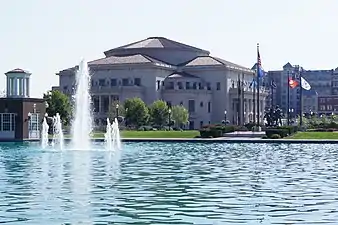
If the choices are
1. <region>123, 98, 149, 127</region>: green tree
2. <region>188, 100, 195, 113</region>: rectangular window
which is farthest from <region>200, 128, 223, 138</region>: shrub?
<region>188, 100, 195, 113</region>: rectangular window

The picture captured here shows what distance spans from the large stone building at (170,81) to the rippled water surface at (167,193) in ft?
298

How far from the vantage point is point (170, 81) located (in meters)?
126

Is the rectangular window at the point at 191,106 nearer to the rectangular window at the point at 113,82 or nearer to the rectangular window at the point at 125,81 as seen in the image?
the rectangular window at the point at 125,81

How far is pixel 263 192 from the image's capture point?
20781mm

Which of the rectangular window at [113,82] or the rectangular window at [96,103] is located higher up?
the rectangular window at [113,82]

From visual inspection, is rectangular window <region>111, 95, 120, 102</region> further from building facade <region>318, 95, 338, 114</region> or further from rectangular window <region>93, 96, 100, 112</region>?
building facade <region>318, 95, 338, 114</region>

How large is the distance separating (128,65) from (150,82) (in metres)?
4.87

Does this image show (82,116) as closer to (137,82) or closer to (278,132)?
(278,132)

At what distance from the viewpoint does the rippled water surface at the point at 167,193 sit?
1595 cm

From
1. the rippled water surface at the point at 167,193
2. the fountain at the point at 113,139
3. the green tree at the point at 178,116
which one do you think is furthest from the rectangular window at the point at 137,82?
the rippled water surface at the point at 167,193

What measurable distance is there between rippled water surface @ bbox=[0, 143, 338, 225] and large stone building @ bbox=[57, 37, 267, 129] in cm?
9090

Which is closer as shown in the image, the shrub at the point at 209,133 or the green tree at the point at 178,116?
the shrub at the point at 209,133

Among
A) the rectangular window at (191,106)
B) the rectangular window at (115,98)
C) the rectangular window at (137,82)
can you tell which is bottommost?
the rectangular window at (191,106)

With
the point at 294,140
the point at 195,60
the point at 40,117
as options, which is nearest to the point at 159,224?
the point at 294,140
